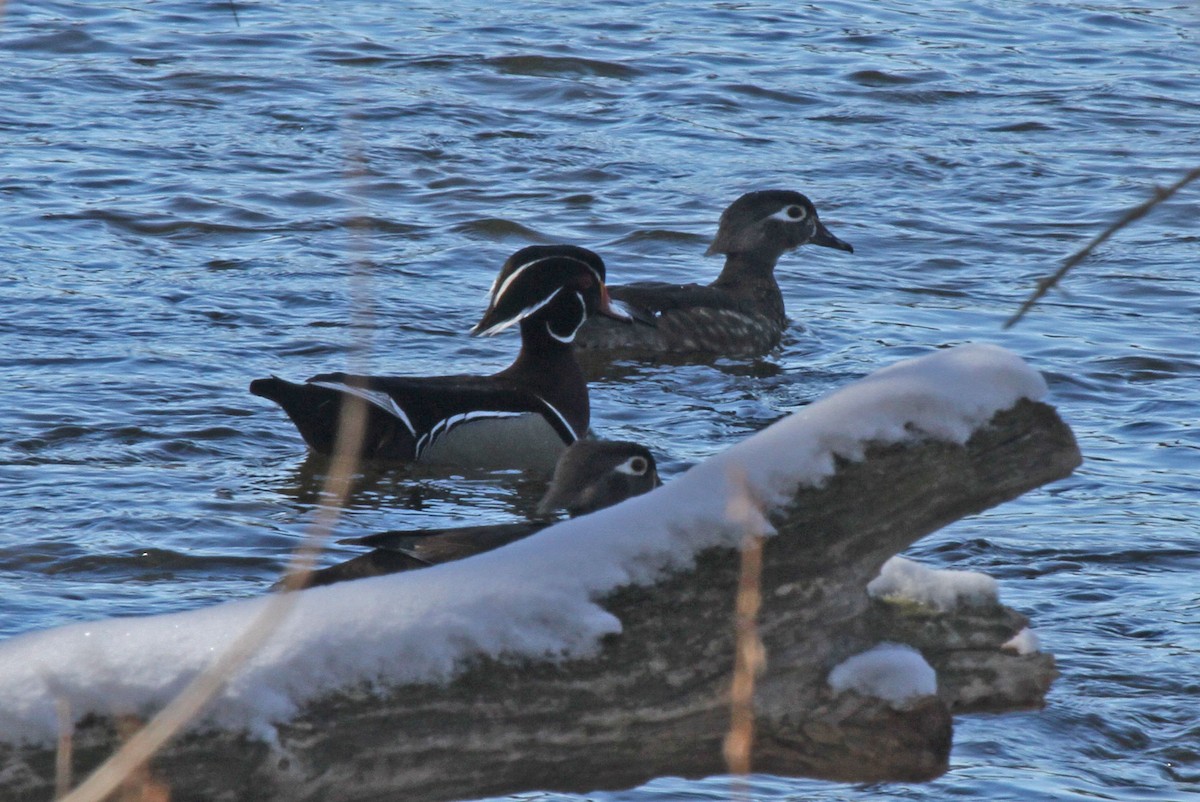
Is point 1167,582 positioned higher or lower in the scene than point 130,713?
lower

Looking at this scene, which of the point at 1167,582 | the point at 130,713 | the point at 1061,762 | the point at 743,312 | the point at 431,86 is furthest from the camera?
the point at 431,86

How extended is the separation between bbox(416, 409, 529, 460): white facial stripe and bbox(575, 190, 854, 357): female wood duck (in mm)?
1534

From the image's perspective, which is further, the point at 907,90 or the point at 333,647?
the point at 907,90

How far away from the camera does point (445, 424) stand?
8.63 m

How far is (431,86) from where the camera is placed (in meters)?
15.8

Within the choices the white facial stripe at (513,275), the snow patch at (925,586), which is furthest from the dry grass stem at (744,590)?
the white facial stripe at (513,275)

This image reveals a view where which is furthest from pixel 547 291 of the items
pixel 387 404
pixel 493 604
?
pixel 493 604

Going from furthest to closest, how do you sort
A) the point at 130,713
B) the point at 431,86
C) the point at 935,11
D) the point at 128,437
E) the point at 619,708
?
the point at 935,11, the point at 431,86, the point at 128,437, the point at 619,708, the point at 130,713

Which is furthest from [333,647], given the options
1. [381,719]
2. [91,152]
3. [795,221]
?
[91,152]

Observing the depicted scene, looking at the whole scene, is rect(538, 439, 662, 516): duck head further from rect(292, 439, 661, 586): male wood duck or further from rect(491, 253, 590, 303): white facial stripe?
rect(491, 253, 590, 303): white facial stripe

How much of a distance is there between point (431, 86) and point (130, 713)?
1269cm

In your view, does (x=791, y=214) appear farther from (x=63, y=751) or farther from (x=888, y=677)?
(x=63, y=751)

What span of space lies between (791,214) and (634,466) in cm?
502

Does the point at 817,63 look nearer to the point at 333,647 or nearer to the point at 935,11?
the point at 935,11
